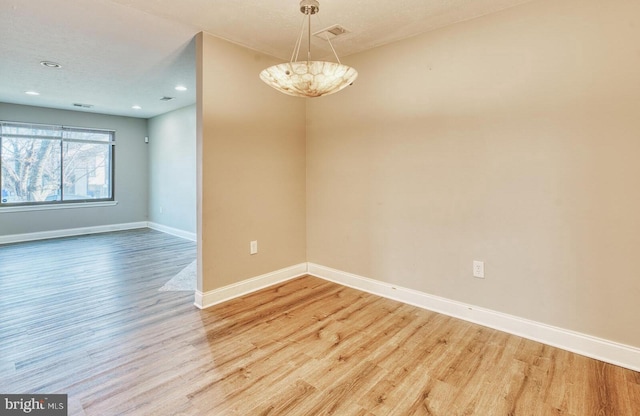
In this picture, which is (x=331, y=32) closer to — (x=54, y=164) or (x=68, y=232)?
(x=54, y=164)

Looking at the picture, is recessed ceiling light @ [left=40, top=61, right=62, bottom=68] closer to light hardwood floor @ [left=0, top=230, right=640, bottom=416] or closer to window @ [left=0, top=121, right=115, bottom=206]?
light hardwood floor @ [left=0, top=230, right=640, bottom=416]

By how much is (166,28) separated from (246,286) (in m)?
2.38

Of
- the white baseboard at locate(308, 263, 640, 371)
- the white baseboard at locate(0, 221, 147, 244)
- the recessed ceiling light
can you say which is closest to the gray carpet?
the white baseboard at locate(308, 263, 640, 371)

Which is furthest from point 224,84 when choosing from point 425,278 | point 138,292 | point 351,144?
point 425,278

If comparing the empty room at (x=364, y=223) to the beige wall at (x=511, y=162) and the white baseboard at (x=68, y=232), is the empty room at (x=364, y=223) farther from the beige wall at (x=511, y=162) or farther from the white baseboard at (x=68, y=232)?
the white baseboard at (x=68, y=232)

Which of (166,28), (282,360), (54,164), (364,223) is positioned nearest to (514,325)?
(364,223)

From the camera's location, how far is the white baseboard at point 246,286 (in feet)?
9.36

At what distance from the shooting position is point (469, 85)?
2.49 m

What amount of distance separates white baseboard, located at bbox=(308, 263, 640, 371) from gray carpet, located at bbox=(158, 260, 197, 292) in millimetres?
1659

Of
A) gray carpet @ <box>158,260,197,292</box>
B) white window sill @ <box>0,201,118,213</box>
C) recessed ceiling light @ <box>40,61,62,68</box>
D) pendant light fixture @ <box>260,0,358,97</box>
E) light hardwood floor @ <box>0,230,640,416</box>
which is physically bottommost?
light hardwood floor @ <box>0,230,640,416</box>

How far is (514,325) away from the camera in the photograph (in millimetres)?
2359

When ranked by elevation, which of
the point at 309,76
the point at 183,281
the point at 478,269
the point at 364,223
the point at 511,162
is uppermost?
the point at 309,76

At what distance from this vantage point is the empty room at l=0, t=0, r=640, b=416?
1822mm

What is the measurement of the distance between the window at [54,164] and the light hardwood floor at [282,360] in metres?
3.45
